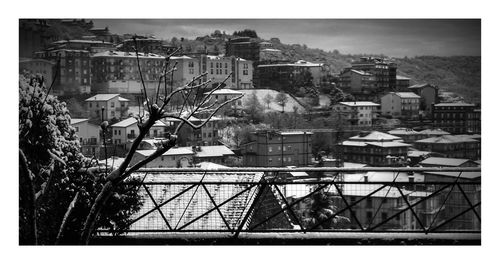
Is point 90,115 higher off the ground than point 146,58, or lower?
lower

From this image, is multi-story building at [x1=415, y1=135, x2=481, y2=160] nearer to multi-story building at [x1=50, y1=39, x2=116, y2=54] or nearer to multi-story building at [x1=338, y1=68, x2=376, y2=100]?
multi-story building at [x1=338, y1=68, x2=376, y2=100]

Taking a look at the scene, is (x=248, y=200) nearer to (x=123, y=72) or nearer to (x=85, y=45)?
(x=123, y=72)

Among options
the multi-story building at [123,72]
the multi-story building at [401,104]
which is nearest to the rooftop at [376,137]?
the multi-story building at [401,104]

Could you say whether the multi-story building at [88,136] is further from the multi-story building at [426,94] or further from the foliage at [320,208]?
the multi-story building at [426,94]

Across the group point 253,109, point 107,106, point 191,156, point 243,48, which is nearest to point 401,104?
point 253,109

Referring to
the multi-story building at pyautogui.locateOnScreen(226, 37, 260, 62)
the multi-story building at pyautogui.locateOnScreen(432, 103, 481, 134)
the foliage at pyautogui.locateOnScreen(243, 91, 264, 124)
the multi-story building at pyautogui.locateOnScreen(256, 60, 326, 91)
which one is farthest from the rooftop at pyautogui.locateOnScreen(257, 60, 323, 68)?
the multi-story building at pyautogui.locateOnScreen(432, 103, 481, 134)
